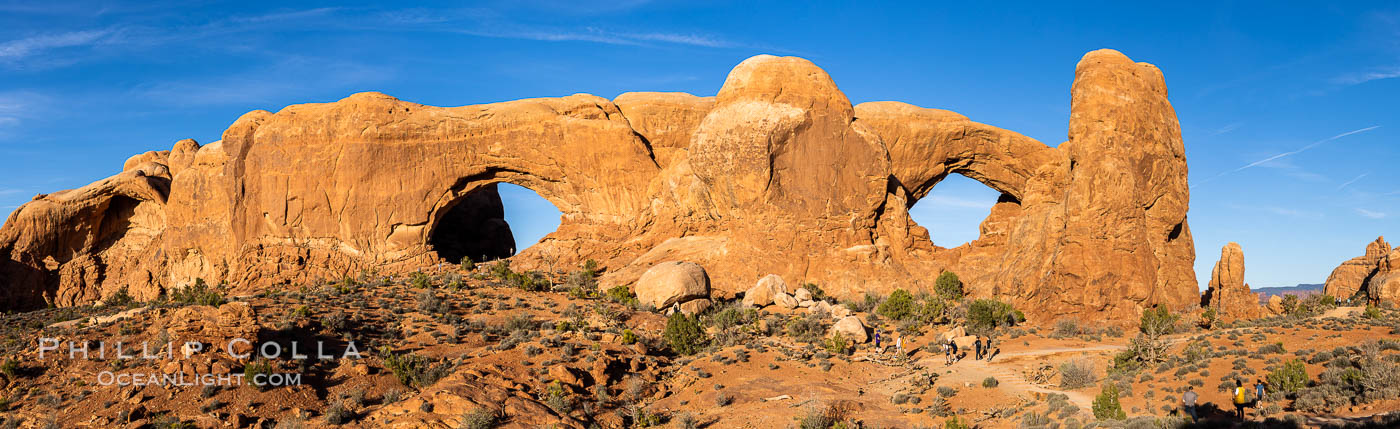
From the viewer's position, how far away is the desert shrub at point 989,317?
3284 centimetres

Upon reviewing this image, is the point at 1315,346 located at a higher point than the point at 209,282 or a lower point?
lower

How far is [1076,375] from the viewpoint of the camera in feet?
79.5

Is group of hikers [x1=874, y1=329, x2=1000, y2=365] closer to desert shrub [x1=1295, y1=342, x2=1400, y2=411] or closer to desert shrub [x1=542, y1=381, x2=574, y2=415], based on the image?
desert shrub [x1=1295, y1=342, x2=1400, y2=411]

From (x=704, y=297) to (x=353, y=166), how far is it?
18186 mm

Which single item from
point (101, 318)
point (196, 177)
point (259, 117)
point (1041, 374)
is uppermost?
point (259, 117)

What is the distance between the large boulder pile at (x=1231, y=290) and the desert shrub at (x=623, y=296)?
2214 centimetres

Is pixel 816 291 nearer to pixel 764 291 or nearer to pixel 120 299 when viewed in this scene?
pixel 764 291

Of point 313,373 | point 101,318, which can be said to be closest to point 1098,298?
point 313,373

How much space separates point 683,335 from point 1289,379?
665 inches

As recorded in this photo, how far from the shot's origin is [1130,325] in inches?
1299

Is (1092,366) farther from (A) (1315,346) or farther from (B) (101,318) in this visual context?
(B) (101,318)

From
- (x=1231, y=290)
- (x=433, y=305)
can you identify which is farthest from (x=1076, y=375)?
(x=433, y=305)

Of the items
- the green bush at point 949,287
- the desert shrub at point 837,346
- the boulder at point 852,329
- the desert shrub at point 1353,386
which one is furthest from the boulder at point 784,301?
the desert shrub at point 1353,386

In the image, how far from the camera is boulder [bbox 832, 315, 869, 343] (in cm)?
3091
